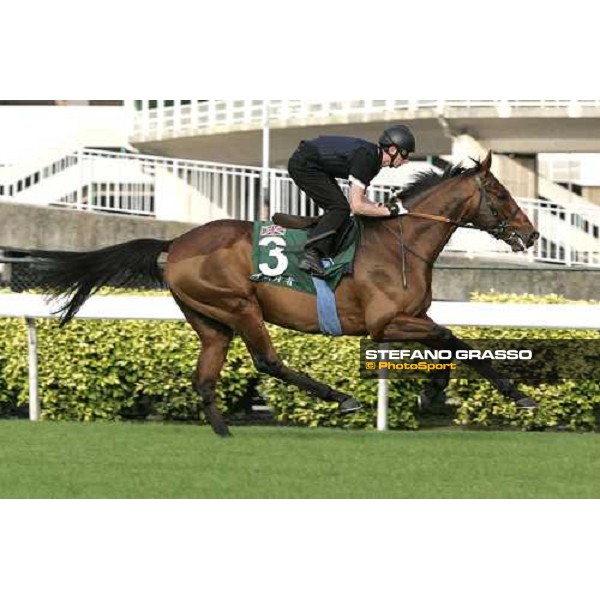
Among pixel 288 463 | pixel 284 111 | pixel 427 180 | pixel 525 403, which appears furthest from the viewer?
pixel 284 111

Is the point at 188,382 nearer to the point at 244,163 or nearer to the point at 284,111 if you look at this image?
the point at 284,111

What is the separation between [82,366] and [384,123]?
10.8 metres

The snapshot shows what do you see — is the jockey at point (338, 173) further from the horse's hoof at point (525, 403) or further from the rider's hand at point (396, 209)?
the horse's hoof at point (525, 403)

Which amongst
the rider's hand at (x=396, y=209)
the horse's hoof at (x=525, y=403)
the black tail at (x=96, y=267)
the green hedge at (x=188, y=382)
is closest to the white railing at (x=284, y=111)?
the green hedge at (x=188, y=382)

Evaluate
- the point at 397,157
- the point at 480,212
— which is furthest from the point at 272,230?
the point at 480,212

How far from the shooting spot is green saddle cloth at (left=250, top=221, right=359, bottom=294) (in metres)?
8.08

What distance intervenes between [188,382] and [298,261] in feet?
5.23

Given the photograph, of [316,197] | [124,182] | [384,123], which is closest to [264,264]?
[316,197]

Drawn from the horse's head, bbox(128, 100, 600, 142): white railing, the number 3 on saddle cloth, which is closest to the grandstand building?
bbox(128, 100, 600, 142): white railing

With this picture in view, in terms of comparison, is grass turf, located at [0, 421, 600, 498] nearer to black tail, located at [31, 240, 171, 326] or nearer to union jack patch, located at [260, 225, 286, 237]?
black tail, located at [31, 240, 171, 326]

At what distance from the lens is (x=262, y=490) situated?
19.9 feet

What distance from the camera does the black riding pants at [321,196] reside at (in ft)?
26.3

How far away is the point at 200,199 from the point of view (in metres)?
18.9

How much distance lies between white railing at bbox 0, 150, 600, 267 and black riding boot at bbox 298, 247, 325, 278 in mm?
7288
